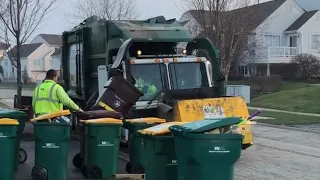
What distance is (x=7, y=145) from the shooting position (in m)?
7.12

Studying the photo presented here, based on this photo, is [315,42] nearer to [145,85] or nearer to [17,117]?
[145,85]

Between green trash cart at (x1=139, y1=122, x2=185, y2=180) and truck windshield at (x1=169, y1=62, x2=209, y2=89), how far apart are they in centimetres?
427

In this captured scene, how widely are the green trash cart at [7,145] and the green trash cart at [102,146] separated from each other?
1.19 m

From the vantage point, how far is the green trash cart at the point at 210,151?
6055mm

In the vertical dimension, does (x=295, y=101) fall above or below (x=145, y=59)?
below

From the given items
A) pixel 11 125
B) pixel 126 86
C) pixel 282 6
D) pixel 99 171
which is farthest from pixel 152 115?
pixel 282 6

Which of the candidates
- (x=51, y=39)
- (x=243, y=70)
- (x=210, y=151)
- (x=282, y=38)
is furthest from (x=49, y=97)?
(x=51, y=39)

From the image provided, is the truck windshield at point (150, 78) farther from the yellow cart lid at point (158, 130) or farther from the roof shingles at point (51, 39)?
the roof shingles at point (51, 39)

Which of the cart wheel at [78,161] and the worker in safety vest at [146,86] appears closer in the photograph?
the cart wheel at [78,161]

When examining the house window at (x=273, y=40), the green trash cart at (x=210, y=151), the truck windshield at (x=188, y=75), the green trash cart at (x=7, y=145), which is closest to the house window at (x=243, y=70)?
the house window at (x=273, y=40)

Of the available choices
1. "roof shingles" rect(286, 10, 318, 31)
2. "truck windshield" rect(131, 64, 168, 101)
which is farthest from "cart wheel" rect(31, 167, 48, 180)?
"roof shingles" rect(286, 10, 318, 31)

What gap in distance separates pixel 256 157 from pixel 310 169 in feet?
5.26

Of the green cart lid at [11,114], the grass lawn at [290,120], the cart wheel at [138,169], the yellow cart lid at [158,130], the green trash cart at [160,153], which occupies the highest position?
the green cart lid at [11,114]

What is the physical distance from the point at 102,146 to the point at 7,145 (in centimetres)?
144
